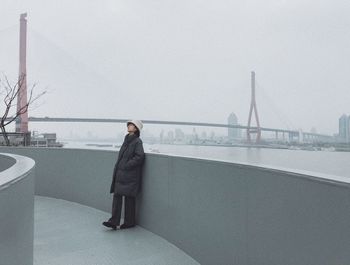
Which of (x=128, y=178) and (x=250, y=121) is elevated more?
(x=250, y=121)

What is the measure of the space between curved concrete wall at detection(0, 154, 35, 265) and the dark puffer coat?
55.8 inches

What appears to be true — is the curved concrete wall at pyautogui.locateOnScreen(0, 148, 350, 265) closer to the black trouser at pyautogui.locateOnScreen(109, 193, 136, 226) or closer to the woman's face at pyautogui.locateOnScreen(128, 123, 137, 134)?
the black trouser at pyautogui.locateOnScreen(109, 193, 136, 226)

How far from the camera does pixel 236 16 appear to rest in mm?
13414

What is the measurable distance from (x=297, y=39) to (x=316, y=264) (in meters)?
9.53

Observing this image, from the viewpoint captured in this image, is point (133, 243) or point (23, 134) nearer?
point (133, 243)

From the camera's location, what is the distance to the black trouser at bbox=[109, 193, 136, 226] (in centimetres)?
319

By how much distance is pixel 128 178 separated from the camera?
313 cm

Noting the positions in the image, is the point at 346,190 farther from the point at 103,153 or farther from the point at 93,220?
the point at 103,153

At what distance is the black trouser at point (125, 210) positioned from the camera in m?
3.19

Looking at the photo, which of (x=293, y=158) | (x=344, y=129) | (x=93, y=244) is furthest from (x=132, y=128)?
(x=344, y=129)

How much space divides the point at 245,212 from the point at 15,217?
1120 mm

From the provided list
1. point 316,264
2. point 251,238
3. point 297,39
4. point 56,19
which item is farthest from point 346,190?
point 56,19

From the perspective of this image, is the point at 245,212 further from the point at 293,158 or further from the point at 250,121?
the point at 250,121

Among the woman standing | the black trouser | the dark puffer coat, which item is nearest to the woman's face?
the woman standing
